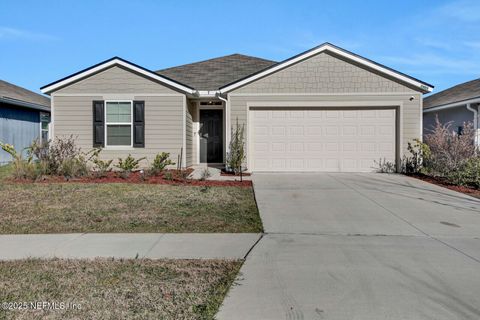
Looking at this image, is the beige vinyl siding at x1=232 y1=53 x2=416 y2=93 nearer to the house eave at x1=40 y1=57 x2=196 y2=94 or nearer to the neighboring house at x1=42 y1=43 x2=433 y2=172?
the neighboring house at x1=42 y1=43 x2=433 y2=172

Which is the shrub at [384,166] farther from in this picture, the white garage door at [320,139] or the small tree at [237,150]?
the small tree at [237,150]

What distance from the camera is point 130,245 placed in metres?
5.76

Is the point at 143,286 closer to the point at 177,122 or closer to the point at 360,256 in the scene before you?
the point at 360,256

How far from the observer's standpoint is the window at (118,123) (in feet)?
46.2

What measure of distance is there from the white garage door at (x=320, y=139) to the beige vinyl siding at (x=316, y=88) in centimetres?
33

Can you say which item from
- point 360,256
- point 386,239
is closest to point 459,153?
point 386,239

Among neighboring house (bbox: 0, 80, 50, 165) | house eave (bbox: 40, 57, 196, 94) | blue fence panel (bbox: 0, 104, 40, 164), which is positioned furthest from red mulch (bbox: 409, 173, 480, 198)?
blue fence panel (bbox: 0, 104, 40, 164)

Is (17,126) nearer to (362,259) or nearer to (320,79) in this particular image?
(320,79)

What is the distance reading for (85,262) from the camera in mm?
4957

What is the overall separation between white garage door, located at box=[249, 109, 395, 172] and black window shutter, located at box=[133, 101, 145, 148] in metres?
3.96

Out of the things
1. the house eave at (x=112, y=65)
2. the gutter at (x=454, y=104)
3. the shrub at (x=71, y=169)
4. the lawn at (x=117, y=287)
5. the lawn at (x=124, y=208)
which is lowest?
the lawn at (x=117, y=287)

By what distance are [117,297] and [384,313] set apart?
2.59 meters

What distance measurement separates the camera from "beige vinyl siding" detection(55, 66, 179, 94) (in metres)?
14.1

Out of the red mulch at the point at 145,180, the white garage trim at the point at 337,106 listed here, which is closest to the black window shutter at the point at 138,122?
the red mulch at the point at 145,180
